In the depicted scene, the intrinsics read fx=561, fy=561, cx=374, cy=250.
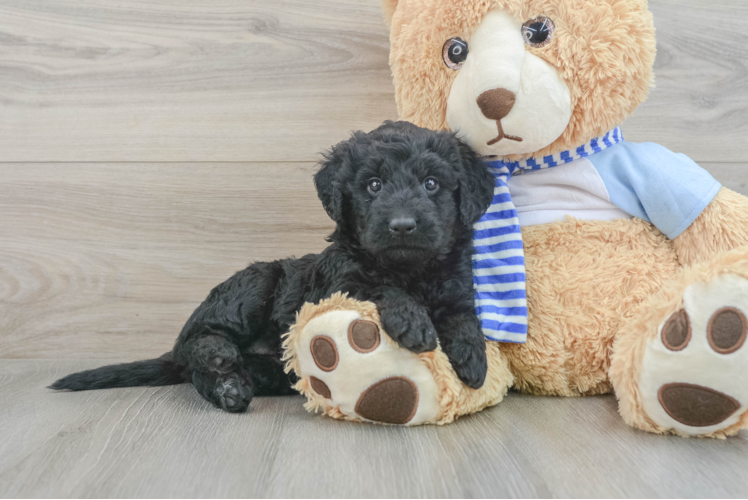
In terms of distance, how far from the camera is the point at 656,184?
1169mm

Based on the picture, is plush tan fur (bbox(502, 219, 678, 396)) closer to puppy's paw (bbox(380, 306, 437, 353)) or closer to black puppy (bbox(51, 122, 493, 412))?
black puppy (bbox(51, 122, 493, 412))

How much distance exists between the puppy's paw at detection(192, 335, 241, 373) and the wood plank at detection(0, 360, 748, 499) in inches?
3.8

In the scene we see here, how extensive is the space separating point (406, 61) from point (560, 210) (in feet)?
1.59

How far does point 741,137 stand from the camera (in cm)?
168

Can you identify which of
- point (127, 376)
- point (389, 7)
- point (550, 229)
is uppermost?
point (389, 7)

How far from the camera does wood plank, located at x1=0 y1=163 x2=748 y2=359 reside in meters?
1.74

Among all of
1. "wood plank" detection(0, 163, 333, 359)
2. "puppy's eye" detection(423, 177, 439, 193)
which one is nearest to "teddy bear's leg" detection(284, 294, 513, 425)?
"puppy's eye" detection(423, 177, 439, 193)

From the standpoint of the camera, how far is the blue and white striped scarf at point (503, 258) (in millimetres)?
1165

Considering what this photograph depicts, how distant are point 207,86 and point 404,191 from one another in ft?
3.10

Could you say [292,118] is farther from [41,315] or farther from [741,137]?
[741,137]

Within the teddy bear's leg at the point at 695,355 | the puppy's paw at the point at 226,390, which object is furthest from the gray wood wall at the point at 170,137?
the teddy bear's leg at the point at 695,355

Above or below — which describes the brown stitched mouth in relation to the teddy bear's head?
below

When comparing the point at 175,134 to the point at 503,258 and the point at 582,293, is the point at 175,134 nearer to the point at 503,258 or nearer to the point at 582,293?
the point at 503,258

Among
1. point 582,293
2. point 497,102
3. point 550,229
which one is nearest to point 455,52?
point 497,102
